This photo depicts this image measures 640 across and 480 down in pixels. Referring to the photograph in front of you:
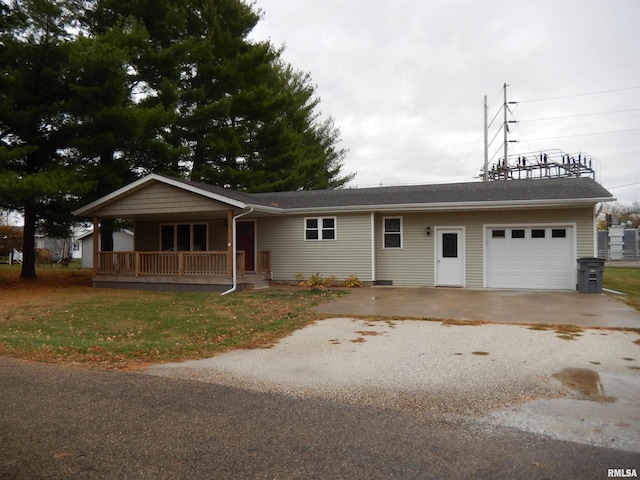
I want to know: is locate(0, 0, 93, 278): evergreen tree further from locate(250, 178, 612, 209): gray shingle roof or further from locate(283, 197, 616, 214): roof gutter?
locate(283, 197, 616, 214): roof gutter

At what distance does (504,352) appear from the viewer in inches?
247

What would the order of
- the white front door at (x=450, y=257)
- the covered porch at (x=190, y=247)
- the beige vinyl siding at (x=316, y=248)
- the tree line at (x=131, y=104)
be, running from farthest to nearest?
the beige vinyl siding at (x=316, y=248), the white front door at (x=450, y=257), the tree line at (x=131, y=104), the covered porch at (x=190, y=247)

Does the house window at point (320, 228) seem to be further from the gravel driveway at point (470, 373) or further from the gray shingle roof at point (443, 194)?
the gravel driveway at point (470, 373)

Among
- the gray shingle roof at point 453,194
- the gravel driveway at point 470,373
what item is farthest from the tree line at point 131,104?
the gravel driveway at point 470,373

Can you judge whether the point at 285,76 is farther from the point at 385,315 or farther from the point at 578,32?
the point at 385,315

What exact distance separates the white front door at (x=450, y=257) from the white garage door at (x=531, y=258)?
86cm

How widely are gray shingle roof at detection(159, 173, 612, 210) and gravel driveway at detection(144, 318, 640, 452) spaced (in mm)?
7247

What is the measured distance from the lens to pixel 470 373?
5.29 meters

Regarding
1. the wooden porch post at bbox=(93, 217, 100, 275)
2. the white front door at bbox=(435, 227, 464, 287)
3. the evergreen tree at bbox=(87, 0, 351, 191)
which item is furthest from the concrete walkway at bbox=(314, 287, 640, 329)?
the evergreen tree at bbox=(87, 0, 351, 191)

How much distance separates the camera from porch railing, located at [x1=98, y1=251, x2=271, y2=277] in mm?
14805

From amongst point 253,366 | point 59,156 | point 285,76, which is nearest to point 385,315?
point 253,366

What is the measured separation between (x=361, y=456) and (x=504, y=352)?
3824 millimetres

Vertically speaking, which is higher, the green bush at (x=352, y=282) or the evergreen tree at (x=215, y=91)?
the evergreen tree at (x=215, y=91)

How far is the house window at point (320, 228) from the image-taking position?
53.2 feet
